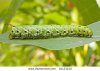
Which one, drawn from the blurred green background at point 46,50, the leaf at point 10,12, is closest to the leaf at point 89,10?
the blurred green background at point 46,50

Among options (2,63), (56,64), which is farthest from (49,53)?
(2,63)

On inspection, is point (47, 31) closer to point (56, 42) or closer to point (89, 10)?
Result: point (56, 42)

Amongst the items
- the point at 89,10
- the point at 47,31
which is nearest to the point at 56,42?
the point at 47,31

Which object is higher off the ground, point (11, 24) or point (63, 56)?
point (11, 24)

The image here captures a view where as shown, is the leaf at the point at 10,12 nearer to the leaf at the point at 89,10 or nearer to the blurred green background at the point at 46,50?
the blurred green background at the point at 46,50

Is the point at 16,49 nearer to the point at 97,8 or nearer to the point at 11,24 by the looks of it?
the point at 11,24

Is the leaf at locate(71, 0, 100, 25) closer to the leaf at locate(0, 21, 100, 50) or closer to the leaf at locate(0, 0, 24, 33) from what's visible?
the leaf at locate(0, 21, 100, 50)

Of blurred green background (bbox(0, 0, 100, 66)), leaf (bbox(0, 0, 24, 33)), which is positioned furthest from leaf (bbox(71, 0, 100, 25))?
leaf (bbox(0, 0, 24, 33))

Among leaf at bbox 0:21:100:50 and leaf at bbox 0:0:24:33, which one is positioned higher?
leaf at bbox 0:0:24:33
